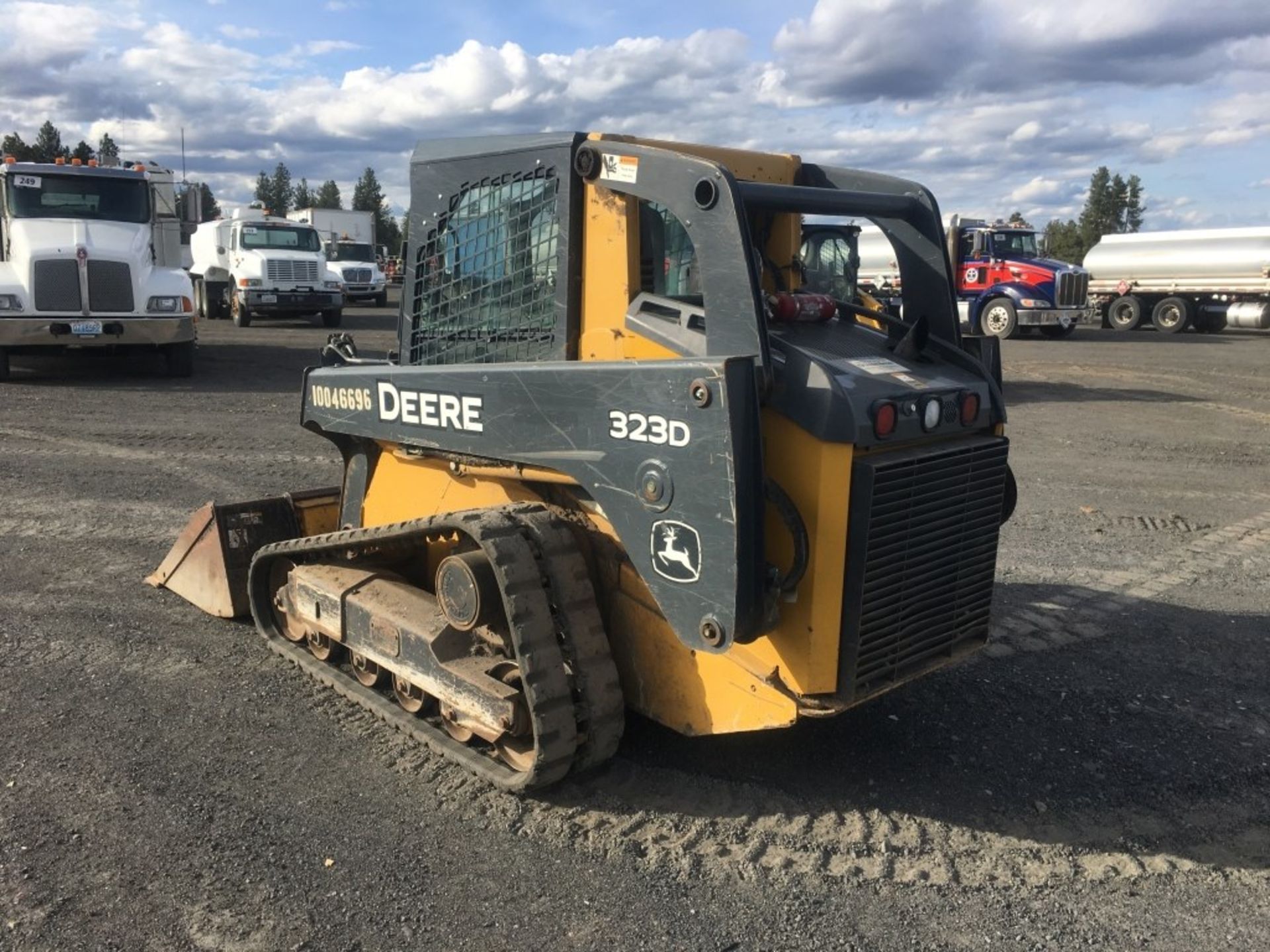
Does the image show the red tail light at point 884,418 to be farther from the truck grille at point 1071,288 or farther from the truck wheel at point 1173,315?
the truck wheel at point 1173,315

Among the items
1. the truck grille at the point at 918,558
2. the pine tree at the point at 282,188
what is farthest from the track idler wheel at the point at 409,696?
the pine tree at the point at 282,188

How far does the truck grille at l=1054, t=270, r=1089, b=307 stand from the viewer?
82.4 ft

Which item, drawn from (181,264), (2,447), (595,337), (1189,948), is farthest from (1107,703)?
(181,264)

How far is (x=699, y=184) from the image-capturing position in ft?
10.7

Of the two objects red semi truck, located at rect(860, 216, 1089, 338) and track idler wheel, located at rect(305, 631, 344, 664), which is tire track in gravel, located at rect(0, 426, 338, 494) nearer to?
track idler wheel, located at rect(305, 631, 344, 664)

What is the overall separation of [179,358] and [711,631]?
12.9 m

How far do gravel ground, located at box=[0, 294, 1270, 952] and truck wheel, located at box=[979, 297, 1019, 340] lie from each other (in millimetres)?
19710

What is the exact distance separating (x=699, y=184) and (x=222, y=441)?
7995mm

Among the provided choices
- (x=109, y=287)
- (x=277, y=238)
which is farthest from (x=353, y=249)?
(x=109, y=287)

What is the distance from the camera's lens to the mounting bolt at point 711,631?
3.19 m

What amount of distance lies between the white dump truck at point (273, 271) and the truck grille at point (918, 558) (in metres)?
20.4

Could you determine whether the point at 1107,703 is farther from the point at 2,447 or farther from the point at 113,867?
the point at 2,447

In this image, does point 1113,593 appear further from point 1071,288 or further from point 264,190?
point 264,190

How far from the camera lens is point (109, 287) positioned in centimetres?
1330
